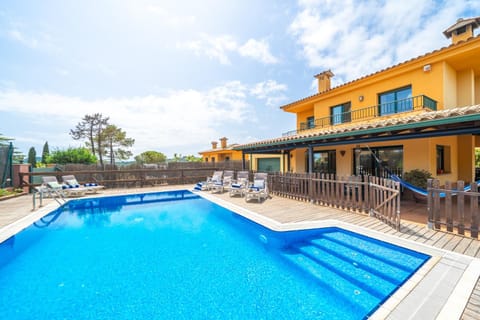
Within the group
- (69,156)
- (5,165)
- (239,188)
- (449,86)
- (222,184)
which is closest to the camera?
(449,86)

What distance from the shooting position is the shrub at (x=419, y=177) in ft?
26.0

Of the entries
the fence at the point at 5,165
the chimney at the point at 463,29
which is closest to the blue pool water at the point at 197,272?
the fence at the point at 5,165

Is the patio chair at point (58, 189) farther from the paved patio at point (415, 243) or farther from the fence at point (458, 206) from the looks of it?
the fence at point (458, 206)

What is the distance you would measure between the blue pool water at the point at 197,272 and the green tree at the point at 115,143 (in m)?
25.5

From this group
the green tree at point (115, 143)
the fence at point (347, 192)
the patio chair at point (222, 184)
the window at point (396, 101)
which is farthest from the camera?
the green tree at point (115, 143)

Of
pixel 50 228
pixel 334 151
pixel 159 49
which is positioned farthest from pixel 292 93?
pixel 50 228

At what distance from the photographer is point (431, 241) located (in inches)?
171

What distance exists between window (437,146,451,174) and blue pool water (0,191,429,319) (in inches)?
274

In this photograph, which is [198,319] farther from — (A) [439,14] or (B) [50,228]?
(A) [439,14]

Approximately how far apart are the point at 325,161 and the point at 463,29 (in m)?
8.67

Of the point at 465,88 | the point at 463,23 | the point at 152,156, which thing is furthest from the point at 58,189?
the point at 152,156

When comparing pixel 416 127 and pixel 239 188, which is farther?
pixel 239 188

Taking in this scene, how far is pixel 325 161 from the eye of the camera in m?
12.7

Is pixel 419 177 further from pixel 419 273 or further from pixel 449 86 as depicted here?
pixel 419 273
